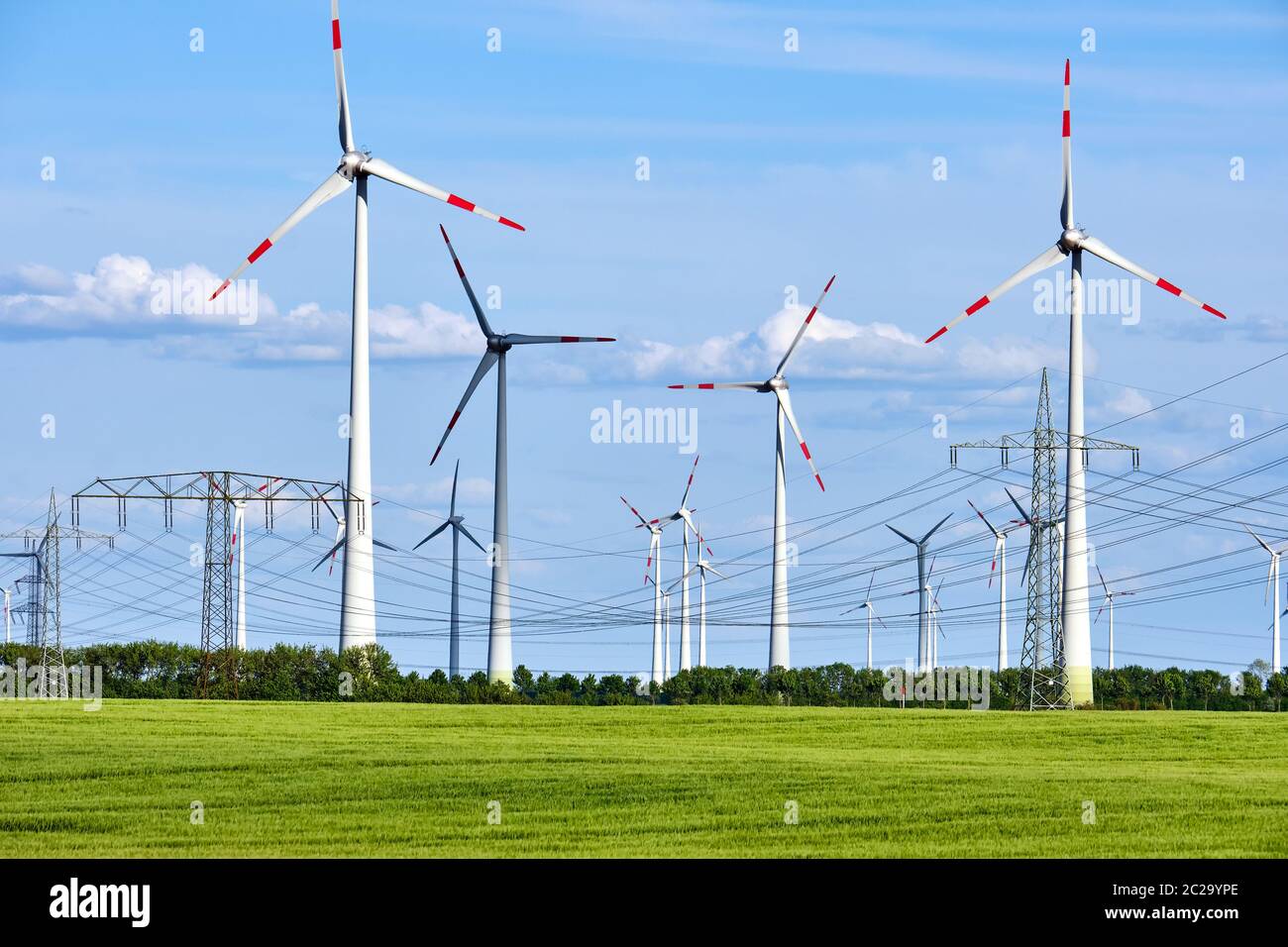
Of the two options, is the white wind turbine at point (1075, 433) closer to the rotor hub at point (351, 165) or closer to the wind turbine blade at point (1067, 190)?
the wind turbine blade at point (1067, 190)

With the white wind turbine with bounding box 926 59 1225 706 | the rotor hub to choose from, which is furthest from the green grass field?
the rotor hub

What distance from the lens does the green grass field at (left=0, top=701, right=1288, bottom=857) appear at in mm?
34562

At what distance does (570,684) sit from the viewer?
109 metres

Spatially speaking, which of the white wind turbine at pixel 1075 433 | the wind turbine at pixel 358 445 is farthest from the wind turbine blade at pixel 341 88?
the white wind turbine at pixel 1075 433

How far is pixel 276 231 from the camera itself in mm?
93875

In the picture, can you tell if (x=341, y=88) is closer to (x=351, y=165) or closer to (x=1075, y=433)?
(x=351, y=165)

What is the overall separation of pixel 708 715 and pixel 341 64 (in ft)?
152

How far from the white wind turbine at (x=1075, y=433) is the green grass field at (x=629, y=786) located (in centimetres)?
2160

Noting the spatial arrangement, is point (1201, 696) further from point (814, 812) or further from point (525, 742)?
point (814, 812)

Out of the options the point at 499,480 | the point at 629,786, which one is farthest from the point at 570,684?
the point at 629,786

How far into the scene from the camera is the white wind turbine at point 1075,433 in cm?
9169

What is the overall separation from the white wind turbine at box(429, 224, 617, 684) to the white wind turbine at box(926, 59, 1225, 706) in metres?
27.5

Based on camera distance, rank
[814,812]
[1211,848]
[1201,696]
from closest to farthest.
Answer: [1211,848]
[814,812]
[1201,696]
